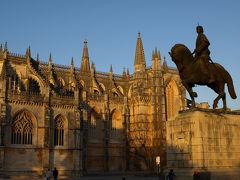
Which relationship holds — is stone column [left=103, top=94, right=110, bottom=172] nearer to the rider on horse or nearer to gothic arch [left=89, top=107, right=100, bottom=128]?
gothic arch [left=89, top=107, right=100, bottom=128]

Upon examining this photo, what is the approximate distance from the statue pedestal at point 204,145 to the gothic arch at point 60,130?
2989cm

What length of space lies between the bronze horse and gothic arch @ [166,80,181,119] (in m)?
43.8

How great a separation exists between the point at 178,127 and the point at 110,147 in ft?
128

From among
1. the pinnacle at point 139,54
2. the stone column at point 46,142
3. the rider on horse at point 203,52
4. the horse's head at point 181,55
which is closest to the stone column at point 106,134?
the pinnacle at point 139,54

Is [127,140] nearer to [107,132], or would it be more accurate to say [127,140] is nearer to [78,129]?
[107,132]

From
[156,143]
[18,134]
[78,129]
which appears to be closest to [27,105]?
[18,134]

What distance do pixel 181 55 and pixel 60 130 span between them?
30.8 m

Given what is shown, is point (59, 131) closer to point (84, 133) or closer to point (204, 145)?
point (84, 133)

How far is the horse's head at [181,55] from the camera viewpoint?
507 inches

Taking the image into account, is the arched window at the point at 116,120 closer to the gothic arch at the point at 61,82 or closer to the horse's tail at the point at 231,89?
the gothic arch at the point at 61,82

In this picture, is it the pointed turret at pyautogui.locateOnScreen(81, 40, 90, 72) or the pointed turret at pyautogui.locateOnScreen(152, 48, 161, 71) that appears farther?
Answer: the pointed turret at pyautogui.locateOnScreen(81, 40, 90, 72)

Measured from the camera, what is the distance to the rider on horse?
501 inches

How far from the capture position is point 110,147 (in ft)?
167

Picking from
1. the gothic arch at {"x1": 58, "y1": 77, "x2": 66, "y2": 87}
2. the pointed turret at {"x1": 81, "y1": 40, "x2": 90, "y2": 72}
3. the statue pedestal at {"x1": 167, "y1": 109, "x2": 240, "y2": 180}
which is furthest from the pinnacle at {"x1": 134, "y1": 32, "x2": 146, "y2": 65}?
the statue pedestal at {"x1": 167, "y1": 109, "x2": 240, "y2": 180}
